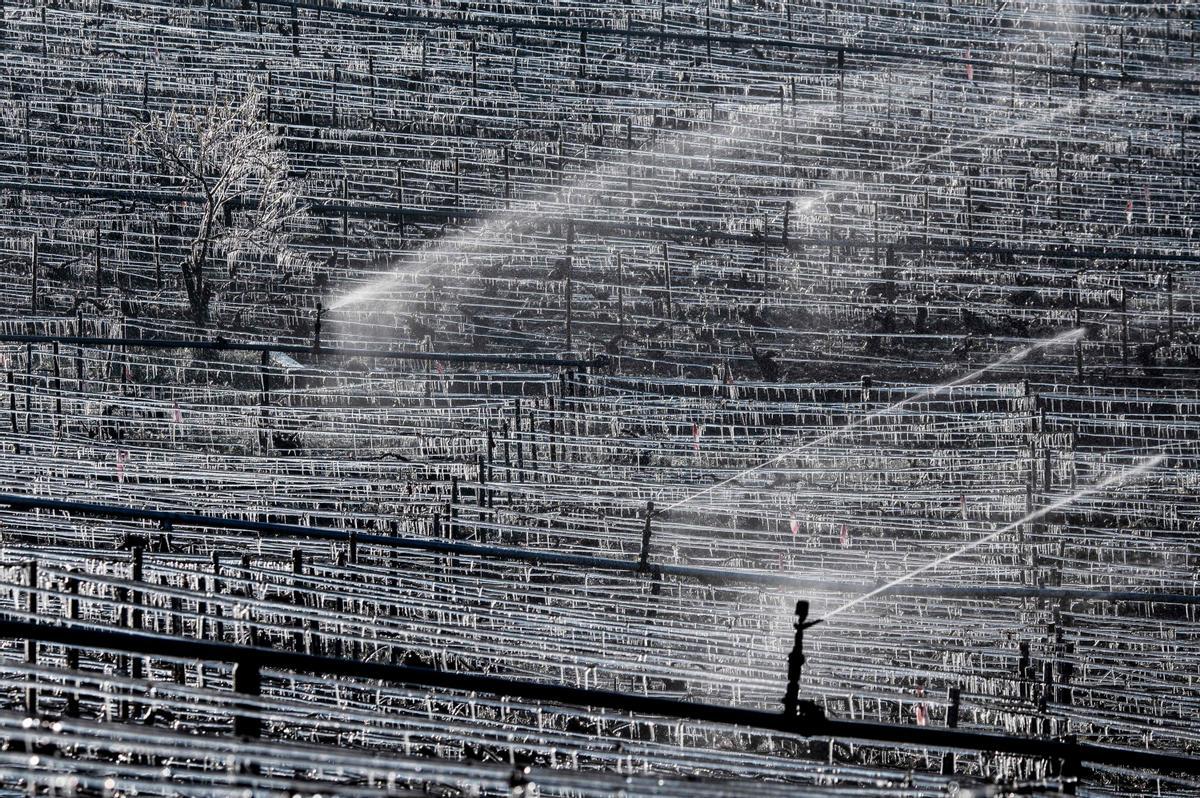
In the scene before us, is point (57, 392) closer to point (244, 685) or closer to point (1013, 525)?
point (1013, 525)

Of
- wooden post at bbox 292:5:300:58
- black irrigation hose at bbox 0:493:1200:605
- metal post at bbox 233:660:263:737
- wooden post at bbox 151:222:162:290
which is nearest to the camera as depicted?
metal post at bbox 233:660:263:737

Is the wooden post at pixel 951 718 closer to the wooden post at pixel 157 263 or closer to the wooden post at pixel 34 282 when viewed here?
the wooden post at pixel 34 282

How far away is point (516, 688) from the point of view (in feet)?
13.4

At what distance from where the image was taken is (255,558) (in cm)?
878

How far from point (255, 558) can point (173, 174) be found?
11.4m

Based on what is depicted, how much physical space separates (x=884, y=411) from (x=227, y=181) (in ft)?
27.3

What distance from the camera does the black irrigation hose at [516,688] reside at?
394 centimetres

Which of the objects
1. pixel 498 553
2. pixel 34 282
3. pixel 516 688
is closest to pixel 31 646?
pixel 498 553

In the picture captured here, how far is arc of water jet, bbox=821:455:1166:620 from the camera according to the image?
29.8ft

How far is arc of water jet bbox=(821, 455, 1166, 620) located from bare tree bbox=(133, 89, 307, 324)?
925cm

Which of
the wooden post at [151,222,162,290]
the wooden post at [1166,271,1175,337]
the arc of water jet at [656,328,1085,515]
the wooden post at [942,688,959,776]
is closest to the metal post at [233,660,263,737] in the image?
the wooden post at [942,688,959,776]

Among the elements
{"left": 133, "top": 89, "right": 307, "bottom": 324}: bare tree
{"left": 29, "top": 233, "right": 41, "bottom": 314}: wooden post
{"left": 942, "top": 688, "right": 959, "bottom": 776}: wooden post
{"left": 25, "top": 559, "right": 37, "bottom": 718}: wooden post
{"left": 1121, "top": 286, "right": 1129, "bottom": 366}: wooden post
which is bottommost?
{"left": 942, "top": 688, "right": 959, "bottom": 776}: wooden post

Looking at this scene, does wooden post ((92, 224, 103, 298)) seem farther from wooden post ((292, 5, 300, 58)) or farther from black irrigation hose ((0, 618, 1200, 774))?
black irrigation hose ((0, 618, 1200, 774))

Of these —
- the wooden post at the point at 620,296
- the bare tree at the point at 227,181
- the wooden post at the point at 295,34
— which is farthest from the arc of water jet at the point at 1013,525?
the wooden post at the point at 295,34
